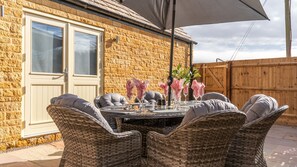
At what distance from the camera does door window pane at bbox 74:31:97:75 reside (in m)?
5.55

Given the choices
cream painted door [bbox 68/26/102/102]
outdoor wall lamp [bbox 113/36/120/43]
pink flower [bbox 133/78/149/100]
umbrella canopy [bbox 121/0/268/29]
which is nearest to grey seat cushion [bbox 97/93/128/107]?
pink flower [bbox 133/78/149/100]

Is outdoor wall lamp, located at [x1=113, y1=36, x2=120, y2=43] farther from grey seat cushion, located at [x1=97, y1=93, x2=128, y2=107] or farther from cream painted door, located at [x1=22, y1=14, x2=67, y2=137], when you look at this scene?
grey seat cushion, located at [x1=97, y1=93, x2=128, y2=107]

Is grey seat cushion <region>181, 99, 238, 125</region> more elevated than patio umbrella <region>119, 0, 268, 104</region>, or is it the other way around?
patio umbrella <region>119, 0, 268, 104</region>

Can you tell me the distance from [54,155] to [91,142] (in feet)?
7.10

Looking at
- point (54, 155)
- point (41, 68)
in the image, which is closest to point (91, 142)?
point (54, 155)

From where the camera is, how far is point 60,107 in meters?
2.21

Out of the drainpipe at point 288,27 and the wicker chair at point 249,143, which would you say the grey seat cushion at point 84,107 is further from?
the drainpipe at point 288,27

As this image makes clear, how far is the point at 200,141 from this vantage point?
2.07m

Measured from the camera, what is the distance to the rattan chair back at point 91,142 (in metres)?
2.18

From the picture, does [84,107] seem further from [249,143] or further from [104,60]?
[104,60]

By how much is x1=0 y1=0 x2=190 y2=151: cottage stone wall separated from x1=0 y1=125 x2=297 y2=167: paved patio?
1.08 ft

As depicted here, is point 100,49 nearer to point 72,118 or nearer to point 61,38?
point 61,38

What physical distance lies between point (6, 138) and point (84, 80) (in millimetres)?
1978

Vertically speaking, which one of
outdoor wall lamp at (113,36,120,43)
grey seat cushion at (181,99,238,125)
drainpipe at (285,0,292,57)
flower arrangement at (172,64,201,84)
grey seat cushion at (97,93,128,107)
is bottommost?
grey seat cushion at (97,93,128,107)
